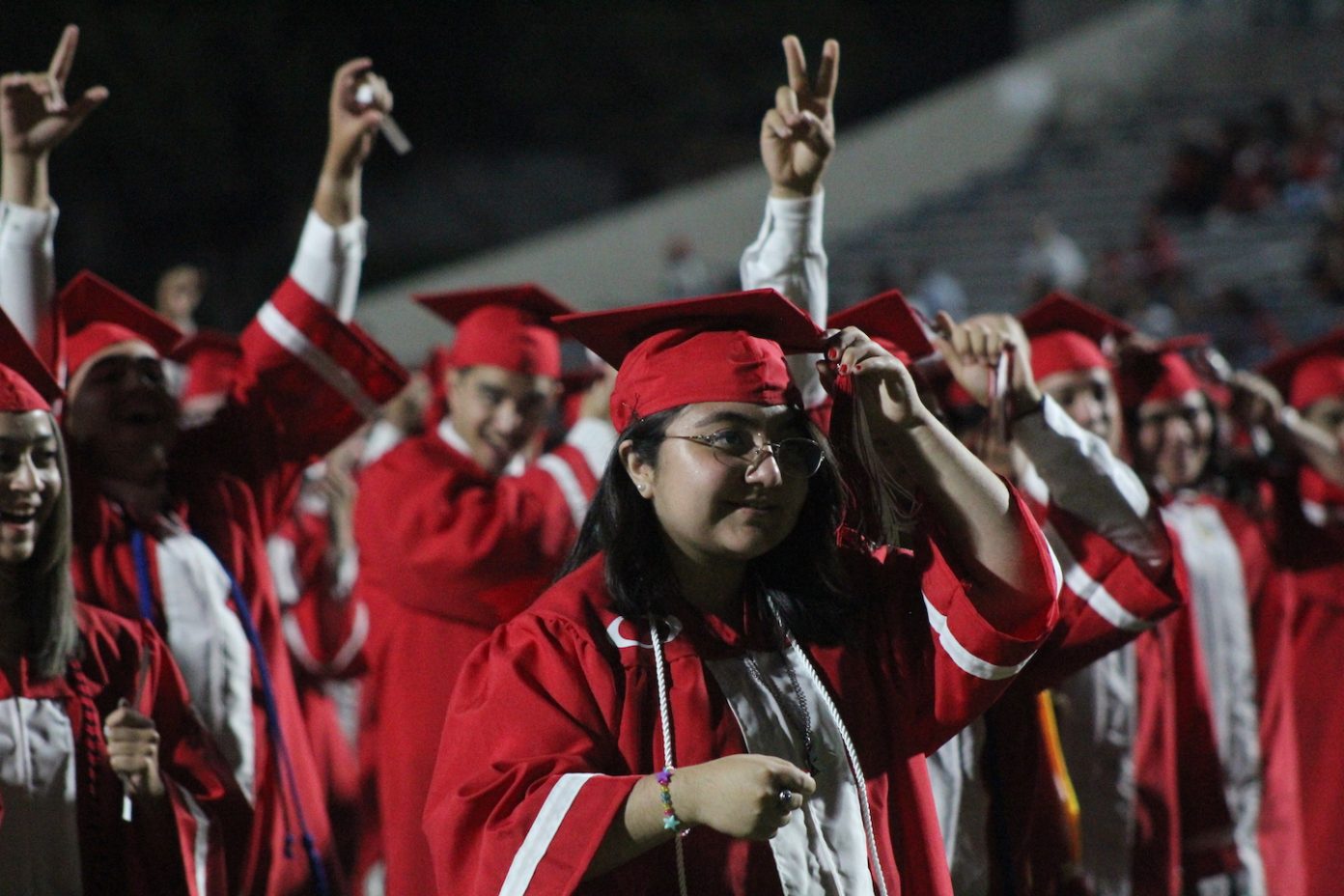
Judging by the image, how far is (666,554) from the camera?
8.63 ft

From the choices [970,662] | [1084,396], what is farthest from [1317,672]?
[970,662]

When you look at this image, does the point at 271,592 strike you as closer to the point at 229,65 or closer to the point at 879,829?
the point at 879,829

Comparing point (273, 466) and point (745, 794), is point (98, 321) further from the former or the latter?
point (745, 794)

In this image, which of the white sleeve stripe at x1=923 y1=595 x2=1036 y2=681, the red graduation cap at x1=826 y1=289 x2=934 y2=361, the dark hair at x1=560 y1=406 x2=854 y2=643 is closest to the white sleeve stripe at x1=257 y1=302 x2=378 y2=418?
the red graduation cap at x1=826 y1=289 x2=934 y2=361

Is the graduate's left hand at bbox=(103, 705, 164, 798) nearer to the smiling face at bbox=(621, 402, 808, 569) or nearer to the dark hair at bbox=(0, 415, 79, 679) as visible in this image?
the dark hair at bbox=(0, 415, 79, 679)

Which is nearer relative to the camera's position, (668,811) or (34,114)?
(668,811)

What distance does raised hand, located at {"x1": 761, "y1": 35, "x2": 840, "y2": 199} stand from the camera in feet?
10.8

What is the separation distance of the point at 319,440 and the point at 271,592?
406 millimetres

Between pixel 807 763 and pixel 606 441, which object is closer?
pixel 807 763

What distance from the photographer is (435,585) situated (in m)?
4.52

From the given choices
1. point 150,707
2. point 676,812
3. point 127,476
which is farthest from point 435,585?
point 676,812

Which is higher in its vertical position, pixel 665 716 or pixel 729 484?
pixel 729 484

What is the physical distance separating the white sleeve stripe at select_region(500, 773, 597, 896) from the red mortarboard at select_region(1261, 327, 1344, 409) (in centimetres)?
381

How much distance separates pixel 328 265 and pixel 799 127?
1276 millimetres
